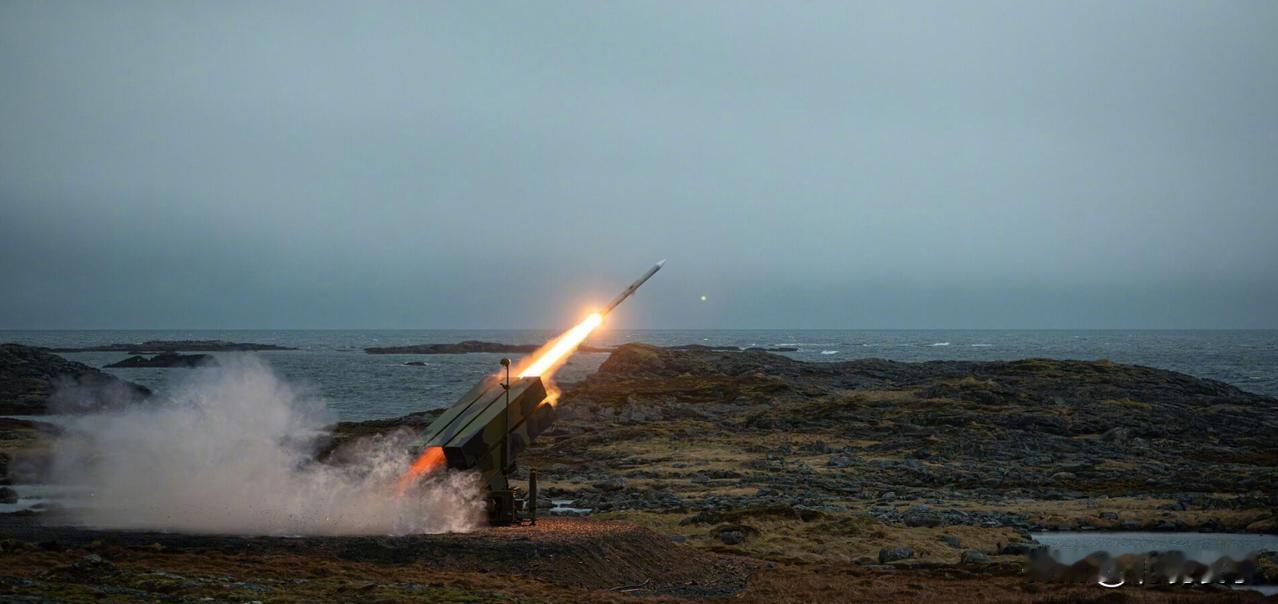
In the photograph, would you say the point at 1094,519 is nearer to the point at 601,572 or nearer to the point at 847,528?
the point at 847,528

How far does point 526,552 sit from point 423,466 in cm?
529

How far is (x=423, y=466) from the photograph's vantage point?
91.1 feet

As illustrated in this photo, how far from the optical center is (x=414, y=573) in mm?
22000

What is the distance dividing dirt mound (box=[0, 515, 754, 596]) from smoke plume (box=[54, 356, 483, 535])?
68.3 inches

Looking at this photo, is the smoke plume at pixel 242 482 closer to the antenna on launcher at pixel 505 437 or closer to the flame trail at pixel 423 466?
the flame trail at pixel 423 466

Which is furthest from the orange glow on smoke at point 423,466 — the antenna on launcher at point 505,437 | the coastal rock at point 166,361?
the coastal rock at point 166,361

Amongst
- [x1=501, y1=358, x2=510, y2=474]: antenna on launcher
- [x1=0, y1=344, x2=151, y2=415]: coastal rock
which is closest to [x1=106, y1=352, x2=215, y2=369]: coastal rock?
[x1=0, y1=344, x2=151, y2=415]: coastal rock

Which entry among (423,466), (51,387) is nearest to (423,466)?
(423,466)

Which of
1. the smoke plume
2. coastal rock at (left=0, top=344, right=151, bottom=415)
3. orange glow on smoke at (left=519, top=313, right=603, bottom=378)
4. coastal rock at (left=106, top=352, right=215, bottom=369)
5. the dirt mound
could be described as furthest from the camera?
coastal rock at (left=106, top=352, right=215, bottom=369)

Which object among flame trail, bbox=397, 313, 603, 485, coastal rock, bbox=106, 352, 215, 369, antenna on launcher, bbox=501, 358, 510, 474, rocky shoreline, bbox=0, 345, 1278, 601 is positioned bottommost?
rocky shoreline, bbox=0, 345, 1278, 601

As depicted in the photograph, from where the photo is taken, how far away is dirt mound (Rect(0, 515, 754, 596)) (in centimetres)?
2294

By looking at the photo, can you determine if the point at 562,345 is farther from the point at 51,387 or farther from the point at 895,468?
the point at 51,387

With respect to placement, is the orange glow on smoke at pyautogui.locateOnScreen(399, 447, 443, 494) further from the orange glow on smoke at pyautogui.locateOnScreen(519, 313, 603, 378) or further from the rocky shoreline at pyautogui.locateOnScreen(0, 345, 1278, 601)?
the orange glow on smoke at pyautogui.locateOnScreen(519, 313, 603, 378)

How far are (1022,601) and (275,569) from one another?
13.8 m
